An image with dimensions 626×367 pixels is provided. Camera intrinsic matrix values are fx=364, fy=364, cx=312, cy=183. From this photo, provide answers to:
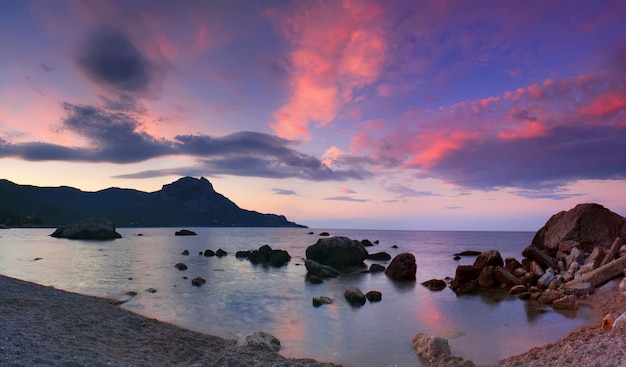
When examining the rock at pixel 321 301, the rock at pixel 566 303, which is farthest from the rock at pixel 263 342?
the rock at pixel 566 303

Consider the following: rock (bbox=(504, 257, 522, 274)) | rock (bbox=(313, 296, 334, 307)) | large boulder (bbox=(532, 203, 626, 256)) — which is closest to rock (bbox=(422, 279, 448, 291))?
rock (bbox=(504, 257, 522, 274))

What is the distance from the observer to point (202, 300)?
77.2ft

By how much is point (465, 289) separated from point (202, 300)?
62.3ft

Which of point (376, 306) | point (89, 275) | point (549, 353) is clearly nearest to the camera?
point (549, 353)

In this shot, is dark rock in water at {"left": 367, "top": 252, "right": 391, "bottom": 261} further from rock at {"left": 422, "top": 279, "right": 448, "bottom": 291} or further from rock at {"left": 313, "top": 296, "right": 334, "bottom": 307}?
rock at {"left": 313, "top": 296, "right": 334, "bottom": 307}

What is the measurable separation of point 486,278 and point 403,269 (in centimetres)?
835

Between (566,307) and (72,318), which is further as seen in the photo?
(566,307)

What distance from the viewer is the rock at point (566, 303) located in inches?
778

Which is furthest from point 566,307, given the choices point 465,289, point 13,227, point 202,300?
point 13,227

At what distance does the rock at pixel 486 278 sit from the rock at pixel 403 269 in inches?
294

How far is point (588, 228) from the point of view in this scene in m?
32.1

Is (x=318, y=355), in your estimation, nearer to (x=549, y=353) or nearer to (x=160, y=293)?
(x=549, y=353)

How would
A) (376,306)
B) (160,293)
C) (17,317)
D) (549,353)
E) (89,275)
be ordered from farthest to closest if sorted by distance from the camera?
1. (89,275)
2. (160,293)
3. (376,306)
4. (17,317)
5. (549,353)

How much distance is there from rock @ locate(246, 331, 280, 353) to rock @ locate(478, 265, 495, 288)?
20725 millimetres
